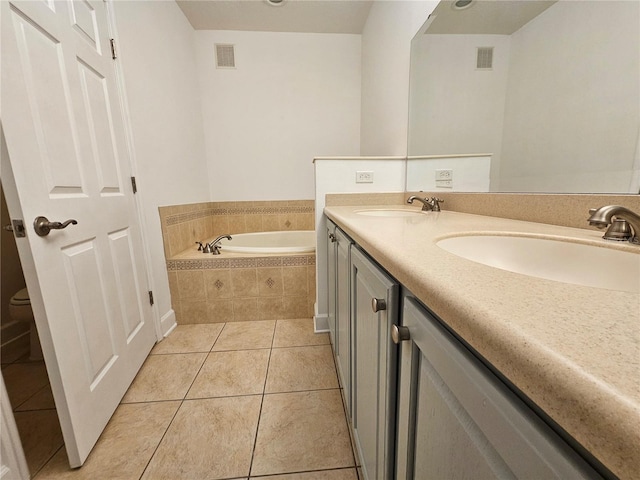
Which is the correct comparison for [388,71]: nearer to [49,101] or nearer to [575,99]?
[575,99]

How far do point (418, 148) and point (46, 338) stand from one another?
1946 millimetres

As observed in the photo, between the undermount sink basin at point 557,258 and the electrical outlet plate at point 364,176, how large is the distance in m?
1.10

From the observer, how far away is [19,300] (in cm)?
150

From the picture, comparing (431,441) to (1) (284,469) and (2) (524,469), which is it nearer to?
(2) (524,469)

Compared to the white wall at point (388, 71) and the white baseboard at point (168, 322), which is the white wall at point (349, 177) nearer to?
the white wall at point (388, 71)

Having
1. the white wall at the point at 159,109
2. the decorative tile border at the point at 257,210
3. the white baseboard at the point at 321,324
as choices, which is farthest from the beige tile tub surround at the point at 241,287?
the decorative tile border at the point at 257,210

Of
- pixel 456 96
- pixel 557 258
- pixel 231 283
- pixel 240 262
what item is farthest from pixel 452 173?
pixel 231 283

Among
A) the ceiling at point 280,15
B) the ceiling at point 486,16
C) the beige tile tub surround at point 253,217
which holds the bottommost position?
the beige tile tub surround at point 253,217

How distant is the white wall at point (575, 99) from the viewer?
2.18 feet

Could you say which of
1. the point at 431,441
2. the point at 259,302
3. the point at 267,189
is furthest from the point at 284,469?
the point at 267,189

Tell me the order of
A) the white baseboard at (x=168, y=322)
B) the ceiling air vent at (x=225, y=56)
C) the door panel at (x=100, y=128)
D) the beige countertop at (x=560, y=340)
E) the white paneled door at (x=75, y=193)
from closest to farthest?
the beige countertop at (x=560, y=340) → the white paneled door at (x=75, y=193) → the door panel at (x=100, y=128) → the white baseboard at (x=168, y=322) → the ceiling air vent at (x=225, y=56)

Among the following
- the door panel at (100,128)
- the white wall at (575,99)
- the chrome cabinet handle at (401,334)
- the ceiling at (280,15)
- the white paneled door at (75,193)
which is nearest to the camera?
the chrome cabinet handle at (401,334)

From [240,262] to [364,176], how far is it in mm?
1138

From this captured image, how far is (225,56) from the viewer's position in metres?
2.71
